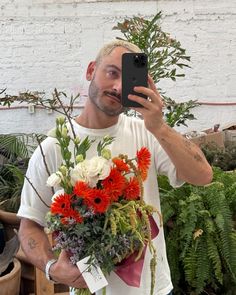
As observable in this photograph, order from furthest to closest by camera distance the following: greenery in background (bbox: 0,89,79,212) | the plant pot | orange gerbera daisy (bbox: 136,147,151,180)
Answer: greenery in background (bbox: 0,89,79,212)
the plant pot
orange gerbera daisy (bbox: 136,147,151,180)

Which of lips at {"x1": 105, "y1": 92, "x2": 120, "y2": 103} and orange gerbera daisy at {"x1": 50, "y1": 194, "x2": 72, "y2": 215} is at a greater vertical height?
lips at {"x1": 105, "y1": 92, "x2": 120, "y2": 103}

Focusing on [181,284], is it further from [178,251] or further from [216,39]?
[216,39]

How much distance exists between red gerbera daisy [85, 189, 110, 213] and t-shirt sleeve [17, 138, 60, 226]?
0.89 feet

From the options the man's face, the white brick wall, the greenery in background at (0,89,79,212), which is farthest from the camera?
the white brick wall

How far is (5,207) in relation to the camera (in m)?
2.98

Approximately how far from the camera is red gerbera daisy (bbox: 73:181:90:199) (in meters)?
1.02

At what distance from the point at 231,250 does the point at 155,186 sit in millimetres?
1114

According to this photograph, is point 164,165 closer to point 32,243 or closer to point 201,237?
point 32,243

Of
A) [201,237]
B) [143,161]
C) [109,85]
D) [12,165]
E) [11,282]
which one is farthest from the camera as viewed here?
[12,165]

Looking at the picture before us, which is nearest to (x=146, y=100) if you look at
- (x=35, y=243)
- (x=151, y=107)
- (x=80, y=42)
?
(x=151, y=107)

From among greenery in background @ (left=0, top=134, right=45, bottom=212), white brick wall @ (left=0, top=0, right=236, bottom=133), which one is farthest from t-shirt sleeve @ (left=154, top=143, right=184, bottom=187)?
white brick wall @ (left=0, top=0, right=236, bottom=133)

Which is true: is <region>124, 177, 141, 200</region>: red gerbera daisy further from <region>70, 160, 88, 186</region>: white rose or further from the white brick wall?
the white brick wall

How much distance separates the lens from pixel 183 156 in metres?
1.19

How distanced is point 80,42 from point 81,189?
10.4 feet
